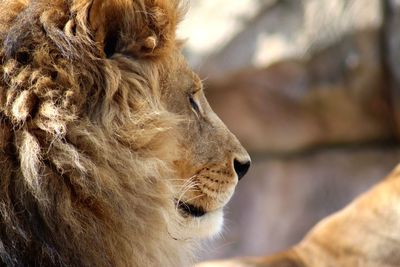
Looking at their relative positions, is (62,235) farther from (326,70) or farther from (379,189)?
(326,70)

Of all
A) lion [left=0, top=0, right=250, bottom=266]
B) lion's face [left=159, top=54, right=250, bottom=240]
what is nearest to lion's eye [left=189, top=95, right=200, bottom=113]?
lion's face [left=159, top=54, right=250, bottom=240]

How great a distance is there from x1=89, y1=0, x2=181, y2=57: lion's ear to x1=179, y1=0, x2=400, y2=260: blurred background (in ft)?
8.30

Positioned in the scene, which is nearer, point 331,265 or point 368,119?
point 331,265

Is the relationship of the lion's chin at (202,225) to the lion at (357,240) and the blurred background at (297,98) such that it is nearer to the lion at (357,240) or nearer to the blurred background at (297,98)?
the lion at (357,240)

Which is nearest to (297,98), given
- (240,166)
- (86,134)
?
(240,166)

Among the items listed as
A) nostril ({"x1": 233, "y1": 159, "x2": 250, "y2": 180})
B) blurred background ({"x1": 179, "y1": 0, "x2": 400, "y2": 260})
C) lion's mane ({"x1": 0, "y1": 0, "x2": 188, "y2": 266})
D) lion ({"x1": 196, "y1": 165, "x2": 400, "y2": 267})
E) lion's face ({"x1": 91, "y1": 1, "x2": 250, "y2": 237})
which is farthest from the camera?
blurred background ({"x1": 179, "y1": 0, "x2": 400, "y2": 260})

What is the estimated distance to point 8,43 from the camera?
1.67 metres

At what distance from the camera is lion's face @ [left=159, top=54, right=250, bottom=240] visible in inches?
75.3

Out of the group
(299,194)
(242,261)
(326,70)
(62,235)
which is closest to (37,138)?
(62,235)

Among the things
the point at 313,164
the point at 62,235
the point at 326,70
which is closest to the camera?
the point at 62,235

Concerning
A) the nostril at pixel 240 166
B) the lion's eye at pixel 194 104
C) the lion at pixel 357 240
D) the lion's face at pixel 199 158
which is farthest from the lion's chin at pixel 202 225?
the lion at pixel 357 240

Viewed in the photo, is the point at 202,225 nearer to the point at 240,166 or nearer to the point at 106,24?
the point at 240,166

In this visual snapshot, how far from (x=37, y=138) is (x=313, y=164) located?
345 cm

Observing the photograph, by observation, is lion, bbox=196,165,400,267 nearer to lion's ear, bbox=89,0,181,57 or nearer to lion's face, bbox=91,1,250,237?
lion's face, bbox=91,1,250,237
